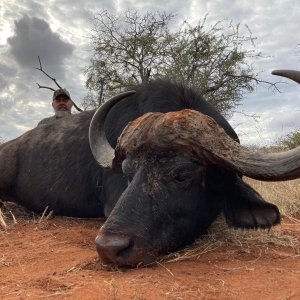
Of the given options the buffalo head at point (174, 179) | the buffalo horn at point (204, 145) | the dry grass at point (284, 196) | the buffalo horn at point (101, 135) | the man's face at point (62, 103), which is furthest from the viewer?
the man's face at point (62, 103)

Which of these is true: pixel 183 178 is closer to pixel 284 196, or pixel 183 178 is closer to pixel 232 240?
pixel 232 240

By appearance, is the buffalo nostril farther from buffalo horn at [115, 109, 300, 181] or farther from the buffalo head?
buffalo horn at [115, 109, 300, 181]

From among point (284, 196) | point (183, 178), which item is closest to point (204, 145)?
point (183, 178)

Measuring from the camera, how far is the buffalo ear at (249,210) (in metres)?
4.11

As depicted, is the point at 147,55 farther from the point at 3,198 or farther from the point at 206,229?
the point at 206,229

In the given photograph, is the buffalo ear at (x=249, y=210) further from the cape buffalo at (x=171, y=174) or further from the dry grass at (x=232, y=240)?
the dry grass at (x=232, y=240)

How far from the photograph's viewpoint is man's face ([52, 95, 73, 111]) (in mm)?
11414

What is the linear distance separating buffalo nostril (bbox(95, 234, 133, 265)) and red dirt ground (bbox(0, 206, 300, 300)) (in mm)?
90

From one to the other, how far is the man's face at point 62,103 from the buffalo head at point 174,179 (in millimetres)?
7542

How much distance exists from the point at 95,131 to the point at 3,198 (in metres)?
2.76

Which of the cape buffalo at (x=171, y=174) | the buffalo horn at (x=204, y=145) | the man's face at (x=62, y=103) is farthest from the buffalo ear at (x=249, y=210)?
the man's face at (x=62, y=103)

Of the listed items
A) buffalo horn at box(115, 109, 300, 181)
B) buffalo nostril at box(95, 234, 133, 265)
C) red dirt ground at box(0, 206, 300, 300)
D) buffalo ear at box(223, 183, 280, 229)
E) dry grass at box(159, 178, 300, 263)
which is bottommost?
red dirt ground at box(0, 206, 300, 300)

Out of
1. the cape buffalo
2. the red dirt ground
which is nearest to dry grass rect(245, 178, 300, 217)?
the cape buffalo

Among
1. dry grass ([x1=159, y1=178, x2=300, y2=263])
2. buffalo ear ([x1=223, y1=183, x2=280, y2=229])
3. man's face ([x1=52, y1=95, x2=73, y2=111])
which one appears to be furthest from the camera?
man's face ([x1=52, y1=95, x2=73, y2=111])
